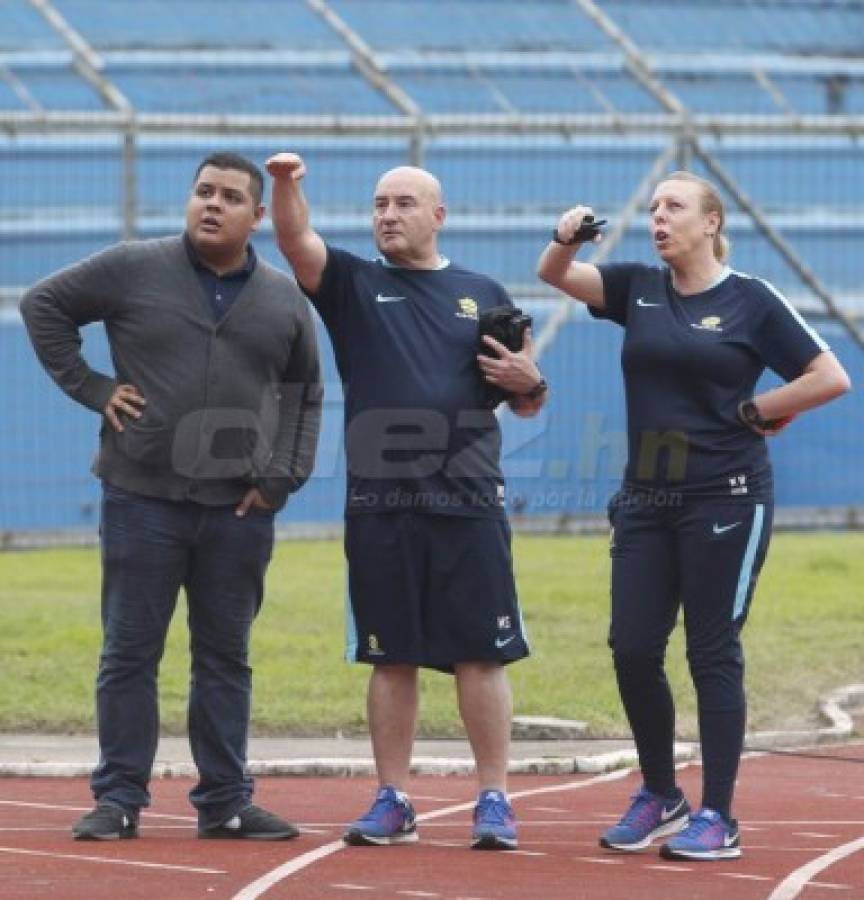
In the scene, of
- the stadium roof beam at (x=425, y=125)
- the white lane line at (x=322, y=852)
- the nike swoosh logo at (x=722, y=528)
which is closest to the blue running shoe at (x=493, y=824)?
the white lane line at (x=322, y=852)

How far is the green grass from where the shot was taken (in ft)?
45.3

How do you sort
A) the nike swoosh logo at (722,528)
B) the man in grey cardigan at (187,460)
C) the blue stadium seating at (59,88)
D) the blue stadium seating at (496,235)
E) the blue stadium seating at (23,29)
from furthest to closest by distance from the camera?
the blue stadium seating at (23,29)
the blue stadium seating at (59,88)
the blue stadium seating at (496,235)
the man in grey cardigan at (187,460)
the nike swoosh logo at (722,528)

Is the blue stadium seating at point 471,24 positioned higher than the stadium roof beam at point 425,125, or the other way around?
the blue stadium seating at point 471,24

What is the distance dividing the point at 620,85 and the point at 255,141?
11751 millimetres

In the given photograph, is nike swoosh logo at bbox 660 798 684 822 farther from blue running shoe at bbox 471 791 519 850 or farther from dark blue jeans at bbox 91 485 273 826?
dark blue jeans at bbox 91 485 273 826

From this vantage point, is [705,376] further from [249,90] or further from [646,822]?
[249,90]

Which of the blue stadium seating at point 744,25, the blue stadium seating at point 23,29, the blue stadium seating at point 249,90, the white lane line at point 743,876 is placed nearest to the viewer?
the white lane line at point 743,876

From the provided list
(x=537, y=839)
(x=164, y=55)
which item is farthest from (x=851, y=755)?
(x=164, y=55)

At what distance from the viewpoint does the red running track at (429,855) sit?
8625 millimetres

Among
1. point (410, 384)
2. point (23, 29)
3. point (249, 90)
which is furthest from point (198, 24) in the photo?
point (410, 384)

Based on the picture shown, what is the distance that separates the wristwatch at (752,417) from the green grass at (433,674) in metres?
4.26

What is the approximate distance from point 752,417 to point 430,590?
48.0 inches

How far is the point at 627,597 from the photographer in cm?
960

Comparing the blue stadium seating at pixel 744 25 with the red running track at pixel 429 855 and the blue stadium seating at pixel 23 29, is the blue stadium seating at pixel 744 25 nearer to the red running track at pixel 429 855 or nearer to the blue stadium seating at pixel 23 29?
the blue stadium seating at pixel 23 29
